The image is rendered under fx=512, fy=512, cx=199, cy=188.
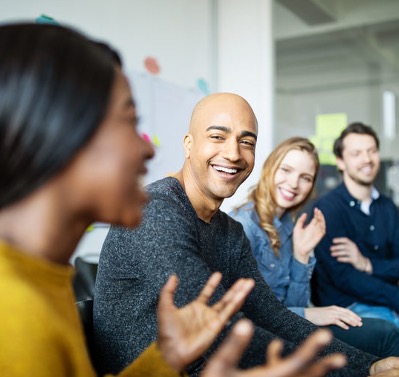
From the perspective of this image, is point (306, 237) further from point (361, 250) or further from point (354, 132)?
point (354, 132)

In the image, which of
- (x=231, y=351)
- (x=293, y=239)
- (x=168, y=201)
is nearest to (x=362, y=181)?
(x=293, y=239)

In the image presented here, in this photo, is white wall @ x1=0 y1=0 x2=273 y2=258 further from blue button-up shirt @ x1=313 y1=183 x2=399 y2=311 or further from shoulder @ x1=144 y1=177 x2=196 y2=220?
shoulder @ x1=144 y1=177 x2=196 y2=220

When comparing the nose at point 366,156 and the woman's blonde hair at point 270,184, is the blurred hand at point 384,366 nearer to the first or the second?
the woman's blonde hair at point 270,184

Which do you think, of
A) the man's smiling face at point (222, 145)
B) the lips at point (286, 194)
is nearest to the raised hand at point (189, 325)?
the man's smiling face at point (222, 145)

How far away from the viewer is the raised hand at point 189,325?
2.26 feet

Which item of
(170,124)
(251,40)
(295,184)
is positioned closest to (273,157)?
(295,184)

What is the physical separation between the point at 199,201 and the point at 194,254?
33 cm

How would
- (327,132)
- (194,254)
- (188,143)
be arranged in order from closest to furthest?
(194,254)
(188,143)
(327,132)

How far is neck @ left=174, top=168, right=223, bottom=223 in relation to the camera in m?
1.40

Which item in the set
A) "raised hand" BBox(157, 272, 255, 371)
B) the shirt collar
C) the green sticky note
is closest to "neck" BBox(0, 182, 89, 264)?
"raised hand" BBox(157, 272, 255, 371)

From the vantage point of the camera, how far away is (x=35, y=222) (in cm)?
62

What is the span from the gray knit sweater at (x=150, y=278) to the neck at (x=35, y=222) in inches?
17.0

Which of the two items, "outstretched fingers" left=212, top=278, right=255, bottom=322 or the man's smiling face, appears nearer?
"outstretched fingers" left=212, top=278, right=255, bottom=322

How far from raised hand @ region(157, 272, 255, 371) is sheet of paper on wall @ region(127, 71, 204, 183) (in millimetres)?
2347
